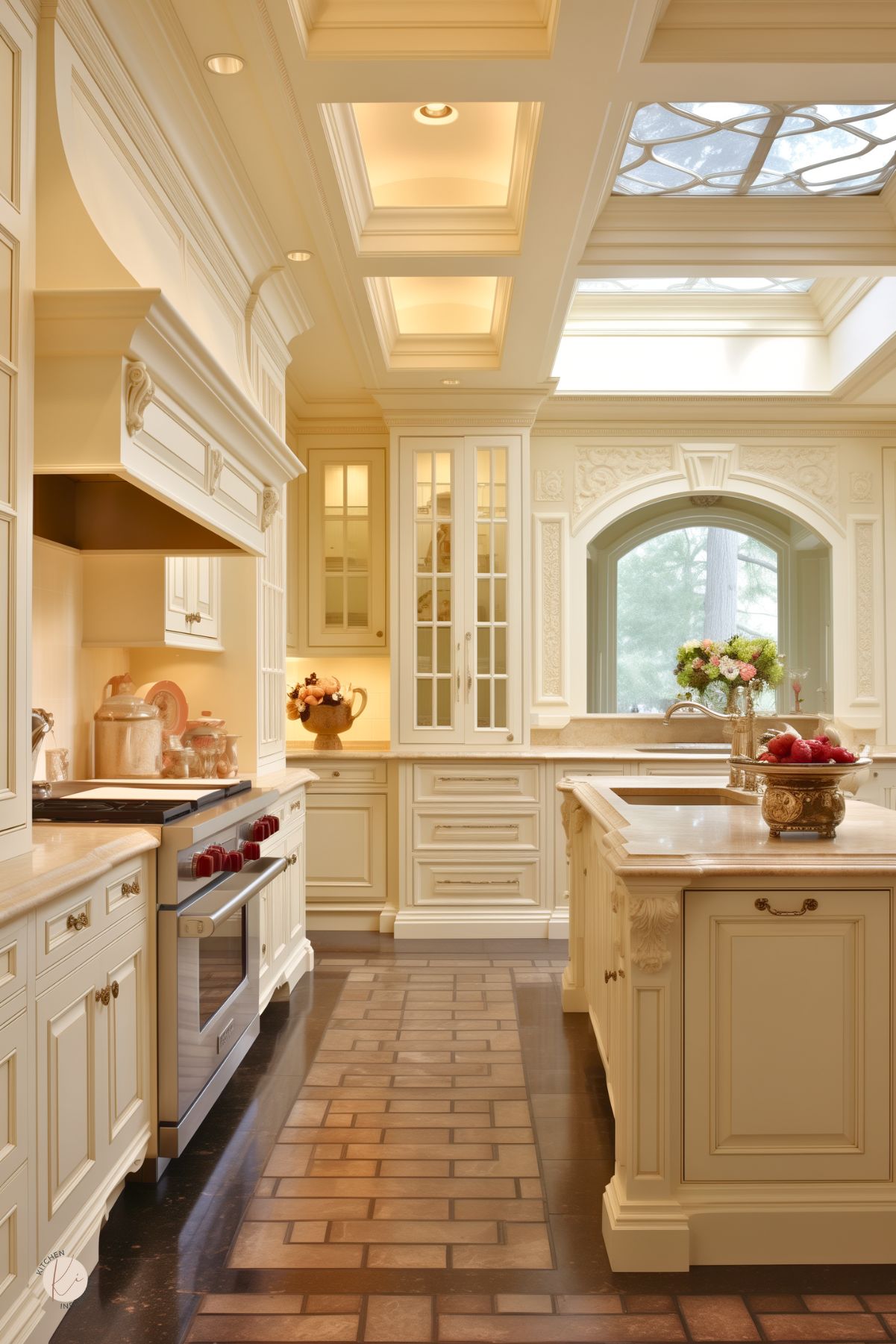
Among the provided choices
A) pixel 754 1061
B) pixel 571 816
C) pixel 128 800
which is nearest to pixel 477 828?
pixel 571 816

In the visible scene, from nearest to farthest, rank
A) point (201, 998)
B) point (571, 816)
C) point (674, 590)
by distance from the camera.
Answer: point (201, 998)
point (571, 816)
point (674, 590)

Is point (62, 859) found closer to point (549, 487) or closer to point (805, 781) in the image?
point (805, 781)

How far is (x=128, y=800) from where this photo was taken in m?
2.77

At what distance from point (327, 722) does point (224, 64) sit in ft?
11.2

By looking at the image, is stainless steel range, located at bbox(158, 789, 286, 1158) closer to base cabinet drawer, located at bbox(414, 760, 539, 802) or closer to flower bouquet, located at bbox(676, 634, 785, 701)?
base cabinet drawer, located at bbox(414, 760, 539, 802)

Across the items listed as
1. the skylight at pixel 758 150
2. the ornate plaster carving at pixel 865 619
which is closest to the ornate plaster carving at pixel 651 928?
the skylight at pixel 758 150

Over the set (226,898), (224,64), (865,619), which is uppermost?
(224,64)

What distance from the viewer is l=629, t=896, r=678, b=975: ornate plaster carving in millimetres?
2217

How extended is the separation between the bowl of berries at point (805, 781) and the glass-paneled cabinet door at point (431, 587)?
299 centimetres

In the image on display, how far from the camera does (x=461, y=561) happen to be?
5.43 meters

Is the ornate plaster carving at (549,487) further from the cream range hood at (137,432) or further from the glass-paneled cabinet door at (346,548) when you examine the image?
the cream range hood at (137,432)

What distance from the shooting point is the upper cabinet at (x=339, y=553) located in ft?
18.9

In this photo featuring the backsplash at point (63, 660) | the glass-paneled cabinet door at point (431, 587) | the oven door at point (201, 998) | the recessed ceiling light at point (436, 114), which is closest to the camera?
the oven door at point (201, 998)

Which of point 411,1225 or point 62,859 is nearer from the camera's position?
point 62,859
